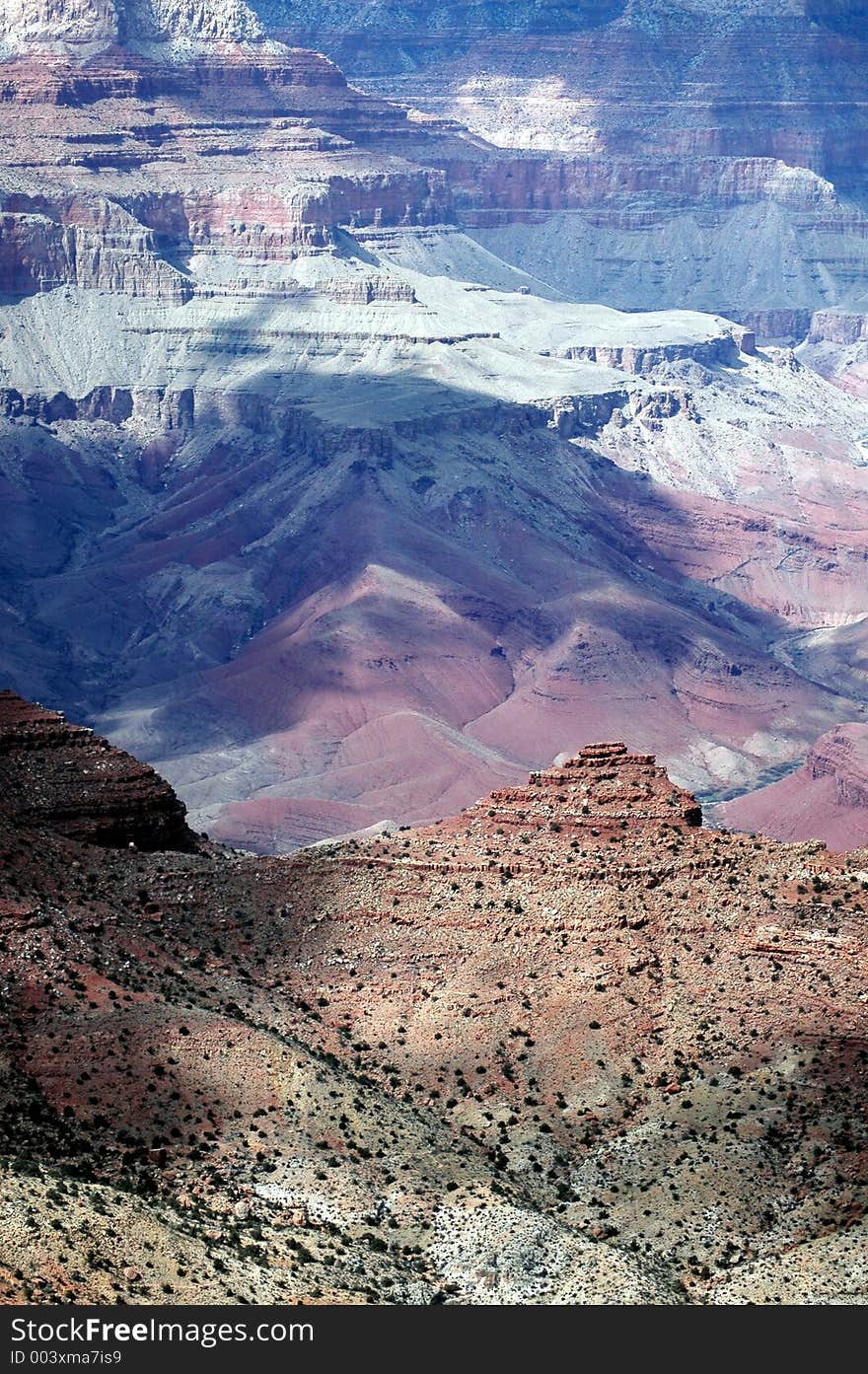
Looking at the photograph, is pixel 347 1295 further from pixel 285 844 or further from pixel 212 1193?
pixel 285 844

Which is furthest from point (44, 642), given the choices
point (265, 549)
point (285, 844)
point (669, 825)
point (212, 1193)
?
point (212, 1193)

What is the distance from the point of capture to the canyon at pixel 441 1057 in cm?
5022

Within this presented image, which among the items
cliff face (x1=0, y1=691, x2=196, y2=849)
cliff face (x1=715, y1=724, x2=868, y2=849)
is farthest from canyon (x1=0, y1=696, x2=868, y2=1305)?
cliff face (x1=715, y1=724, x2=868, y2=849)

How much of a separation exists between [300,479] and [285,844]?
66.7 meters

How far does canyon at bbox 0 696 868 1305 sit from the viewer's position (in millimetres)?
50219

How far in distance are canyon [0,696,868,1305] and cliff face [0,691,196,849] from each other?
11cm

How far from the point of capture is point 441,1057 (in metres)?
59.9

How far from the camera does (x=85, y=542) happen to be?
7785 inches

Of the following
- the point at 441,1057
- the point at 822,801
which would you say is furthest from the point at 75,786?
the point at 822,801

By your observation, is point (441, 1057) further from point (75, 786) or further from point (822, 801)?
point (822, 801)

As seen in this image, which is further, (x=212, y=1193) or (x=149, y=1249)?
(x=212, y=1193)

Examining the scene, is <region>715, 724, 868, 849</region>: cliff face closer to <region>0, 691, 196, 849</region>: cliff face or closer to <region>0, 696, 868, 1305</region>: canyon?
<region>0, 691, 196, 849</region>: cliff face

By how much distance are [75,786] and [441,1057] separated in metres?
12.0

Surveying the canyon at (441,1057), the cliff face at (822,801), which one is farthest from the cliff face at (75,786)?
the cliff face at (822,801)
